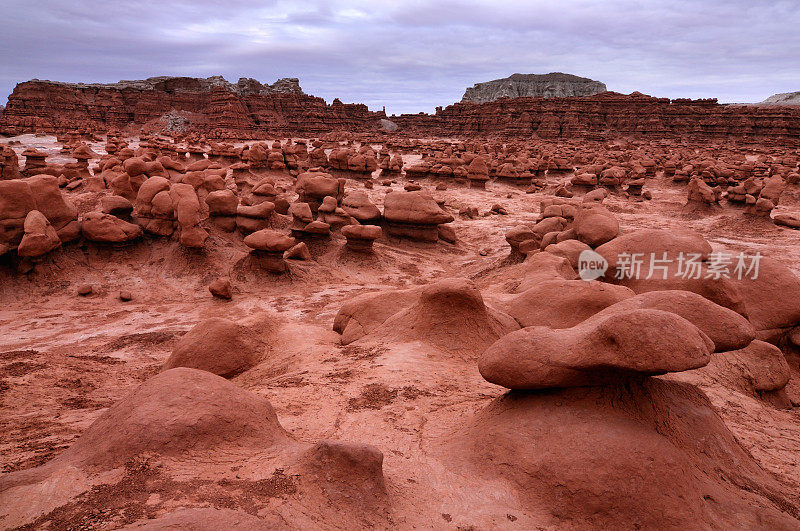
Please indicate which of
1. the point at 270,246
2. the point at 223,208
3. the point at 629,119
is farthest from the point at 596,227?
the point at 629,119

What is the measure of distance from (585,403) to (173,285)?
30.3ft

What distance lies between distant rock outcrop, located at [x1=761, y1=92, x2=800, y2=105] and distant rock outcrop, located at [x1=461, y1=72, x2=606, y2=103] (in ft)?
81.9

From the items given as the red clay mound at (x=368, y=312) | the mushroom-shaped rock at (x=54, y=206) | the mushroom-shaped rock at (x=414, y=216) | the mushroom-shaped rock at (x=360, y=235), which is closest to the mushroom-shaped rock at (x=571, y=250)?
the red clay mound at (x=368, y=312)

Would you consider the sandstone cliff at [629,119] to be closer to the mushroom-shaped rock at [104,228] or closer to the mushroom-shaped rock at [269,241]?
the mushroom-shaped rock at [269,241]

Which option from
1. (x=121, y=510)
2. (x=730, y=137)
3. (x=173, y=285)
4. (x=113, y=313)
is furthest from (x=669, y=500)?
(x=730, y=137)

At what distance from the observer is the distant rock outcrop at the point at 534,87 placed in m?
84.1

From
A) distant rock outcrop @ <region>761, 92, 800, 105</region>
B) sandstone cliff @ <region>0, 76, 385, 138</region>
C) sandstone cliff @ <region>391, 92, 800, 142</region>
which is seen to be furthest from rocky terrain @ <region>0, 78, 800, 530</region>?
distant rock outcrop @ <region>761, 92, 800, 105</region>

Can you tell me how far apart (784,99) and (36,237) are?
9659 centimetres

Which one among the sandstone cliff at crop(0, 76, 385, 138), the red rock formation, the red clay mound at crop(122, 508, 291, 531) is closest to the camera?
the red clay mound at crop(122, 508, 291, 531)

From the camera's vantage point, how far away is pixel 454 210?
57.3 feet

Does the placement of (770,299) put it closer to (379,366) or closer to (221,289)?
(379,366)

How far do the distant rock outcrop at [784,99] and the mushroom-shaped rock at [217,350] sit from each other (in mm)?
90296

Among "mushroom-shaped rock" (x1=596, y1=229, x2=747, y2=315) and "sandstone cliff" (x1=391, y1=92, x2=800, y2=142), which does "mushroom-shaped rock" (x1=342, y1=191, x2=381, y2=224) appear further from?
"sandstone cliff" (x1=391, y1=92, x2=800, y2=142)

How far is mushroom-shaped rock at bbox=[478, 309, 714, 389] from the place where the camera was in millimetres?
2859
